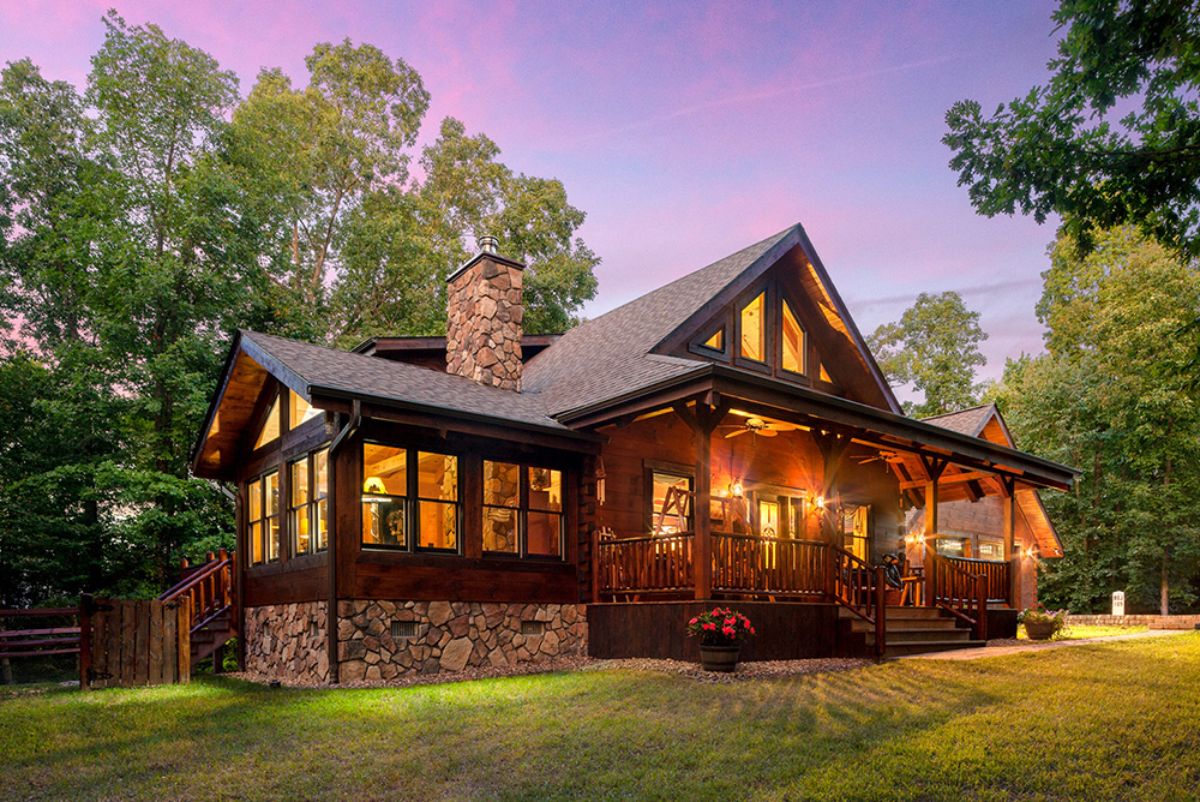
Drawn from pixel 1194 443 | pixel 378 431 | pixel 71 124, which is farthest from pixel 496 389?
pixel 1194 443

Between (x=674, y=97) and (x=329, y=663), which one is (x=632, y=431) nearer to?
(x=329, y=663)

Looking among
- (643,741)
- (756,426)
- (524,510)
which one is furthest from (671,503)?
(643,741)

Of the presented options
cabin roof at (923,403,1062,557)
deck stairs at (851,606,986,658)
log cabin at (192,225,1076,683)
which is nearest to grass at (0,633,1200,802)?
log cabin at (192,225,1076,683)

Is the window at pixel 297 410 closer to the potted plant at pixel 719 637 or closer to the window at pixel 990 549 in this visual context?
the potted plant at pixel 719 637

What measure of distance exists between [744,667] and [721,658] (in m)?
0.66

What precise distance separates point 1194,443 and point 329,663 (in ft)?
97.0

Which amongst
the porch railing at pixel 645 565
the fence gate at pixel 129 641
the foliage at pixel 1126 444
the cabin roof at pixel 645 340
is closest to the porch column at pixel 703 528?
the porch railing at pixel 645 565

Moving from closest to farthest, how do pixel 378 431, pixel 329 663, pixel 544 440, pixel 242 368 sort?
pixel 329 663 < pixel 378 431 < pixel 544 440 < pixel 242 368

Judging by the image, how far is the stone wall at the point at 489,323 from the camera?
46.5ft

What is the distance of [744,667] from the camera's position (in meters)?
9.88

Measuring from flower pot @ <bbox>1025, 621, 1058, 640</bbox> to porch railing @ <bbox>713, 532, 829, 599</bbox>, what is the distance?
6246mm

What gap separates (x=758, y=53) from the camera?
1744cm

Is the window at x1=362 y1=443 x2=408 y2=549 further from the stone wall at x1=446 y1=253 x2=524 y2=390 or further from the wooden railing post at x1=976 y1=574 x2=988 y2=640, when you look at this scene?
the wooden railing post at x1=976 y1=574 x2=988 y2=640

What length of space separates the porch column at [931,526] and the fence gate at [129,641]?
37.4 feet
